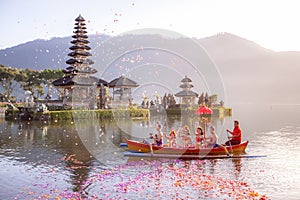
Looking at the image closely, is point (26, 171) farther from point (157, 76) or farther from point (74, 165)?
point (157, 76)

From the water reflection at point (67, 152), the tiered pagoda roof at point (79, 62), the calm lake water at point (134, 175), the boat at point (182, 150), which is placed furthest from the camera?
the tiered pagoda roof at point (79, 62)

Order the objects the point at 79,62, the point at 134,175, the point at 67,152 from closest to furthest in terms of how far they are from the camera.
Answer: the point at 134,175 < the point at 67,152 < the point at 79,62

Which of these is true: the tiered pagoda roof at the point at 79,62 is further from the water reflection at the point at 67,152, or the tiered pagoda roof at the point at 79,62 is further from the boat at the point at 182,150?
the boat at the point at 182,150

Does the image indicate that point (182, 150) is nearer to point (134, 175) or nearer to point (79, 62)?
point (134, 175)

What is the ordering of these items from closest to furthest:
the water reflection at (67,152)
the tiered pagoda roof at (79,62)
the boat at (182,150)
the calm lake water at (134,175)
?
the calm lake water at (134,175) → the water reflection at (67,152) → the boat at (182,150) → the tiered pagoda roof at (79,62)

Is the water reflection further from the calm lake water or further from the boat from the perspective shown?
the boat

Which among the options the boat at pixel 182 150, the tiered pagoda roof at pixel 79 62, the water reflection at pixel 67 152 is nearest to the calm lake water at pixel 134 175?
the water reflection at pixel 67 152

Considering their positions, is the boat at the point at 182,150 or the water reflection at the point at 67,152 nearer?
the water reflection at the point at 67,152

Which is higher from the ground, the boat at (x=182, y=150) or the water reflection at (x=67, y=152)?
the boat at (x=182, y=150)

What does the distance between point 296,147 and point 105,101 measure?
34374 millimetres

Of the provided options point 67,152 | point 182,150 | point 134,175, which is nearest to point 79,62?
point 67,152

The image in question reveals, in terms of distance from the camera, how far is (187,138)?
20.0 metres

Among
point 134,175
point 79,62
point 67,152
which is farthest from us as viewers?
point 79,62

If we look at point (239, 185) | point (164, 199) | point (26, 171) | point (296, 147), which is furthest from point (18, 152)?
point (296, 147)
